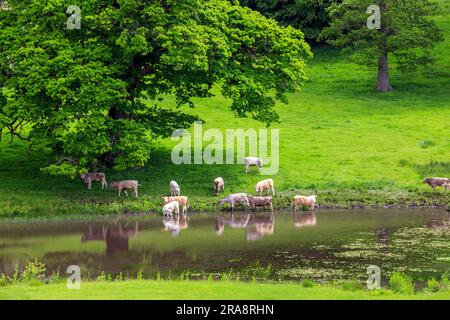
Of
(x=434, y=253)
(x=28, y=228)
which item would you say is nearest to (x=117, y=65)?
(x=28, y=228)

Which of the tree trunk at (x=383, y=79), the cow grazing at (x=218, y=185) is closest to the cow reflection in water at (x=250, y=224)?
the cow grazing at (x=218, y=185)

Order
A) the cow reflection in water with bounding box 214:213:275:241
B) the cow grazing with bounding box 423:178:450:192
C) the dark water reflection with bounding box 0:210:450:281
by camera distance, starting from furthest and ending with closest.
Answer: the cow grazing with bounding box 423:178:450:192 → the cow reflection in water with bounding box 214:213:275:241 → the dark water reflection with bounding box 0:210:450:281

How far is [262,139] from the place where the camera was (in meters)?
55.0

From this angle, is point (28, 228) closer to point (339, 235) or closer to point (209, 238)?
point (209, 238)

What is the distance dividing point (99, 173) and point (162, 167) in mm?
4586

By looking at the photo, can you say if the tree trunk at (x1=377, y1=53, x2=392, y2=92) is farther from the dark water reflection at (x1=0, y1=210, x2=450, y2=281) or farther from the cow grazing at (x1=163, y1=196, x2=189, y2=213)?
the cow grazing at (x1=163, y1=196, x2=189, y2=213)

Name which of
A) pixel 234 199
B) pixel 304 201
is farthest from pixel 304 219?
pixel 234 199

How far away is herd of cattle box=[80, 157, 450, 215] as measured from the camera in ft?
139

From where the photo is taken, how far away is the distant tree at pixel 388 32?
217 ft

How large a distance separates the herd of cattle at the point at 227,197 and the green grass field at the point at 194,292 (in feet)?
54.1

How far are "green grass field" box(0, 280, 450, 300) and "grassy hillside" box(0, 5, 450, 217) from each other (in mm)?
17249

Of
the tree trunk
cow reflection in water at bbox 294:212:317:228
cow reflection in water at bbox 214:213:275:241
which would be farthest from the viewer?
the tree trunk

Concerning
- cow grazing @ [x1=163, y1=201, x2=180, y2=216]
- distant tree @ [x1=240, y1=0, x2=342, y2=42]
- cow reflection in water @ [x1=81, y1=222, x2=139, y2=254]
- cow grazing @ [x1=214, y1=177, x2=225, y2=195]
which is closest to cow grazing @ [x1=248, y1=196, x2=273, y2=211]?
cow grazing @ [x1=214, y1=177, x2=225, y2=195]

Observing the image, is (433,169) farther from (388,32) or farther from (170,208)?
(388,32)
